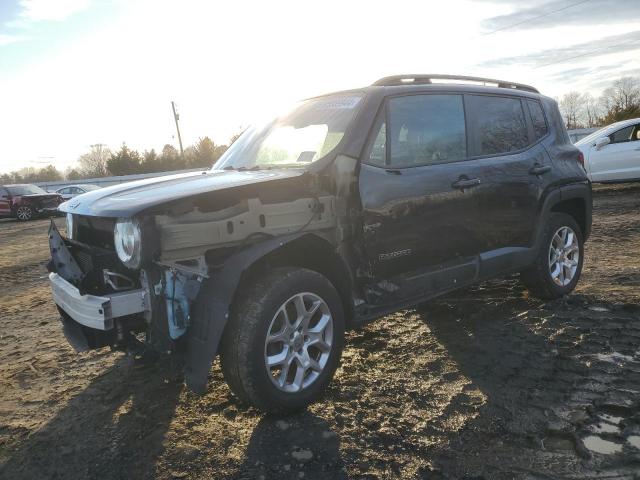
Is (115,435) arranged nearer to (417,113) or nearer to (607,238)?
(417,113)

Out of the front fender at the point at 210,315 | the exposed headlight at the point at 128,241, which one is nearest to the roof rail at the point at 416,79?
the front fender at the point at 210,315

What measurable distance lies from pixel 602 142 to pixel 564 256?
8.64 m

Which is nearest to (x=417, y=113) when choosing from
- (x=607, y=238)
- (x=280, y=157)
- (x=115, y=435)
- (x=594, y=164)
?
(x=280, y=157)

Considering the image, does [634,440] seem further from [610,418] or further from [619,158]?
[619,158]

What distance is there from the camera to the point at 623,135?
11.8 m

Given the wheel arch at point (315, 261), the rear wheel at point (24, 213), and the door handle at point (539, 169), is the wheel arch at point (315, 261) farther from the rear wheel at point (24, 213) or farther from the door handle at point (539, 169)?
the rear wheel at point (24, 213)

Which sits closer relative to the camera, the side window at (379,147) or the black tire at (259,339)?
the black tire at (259,339)

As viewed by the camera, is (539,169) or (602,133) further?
(602,133)

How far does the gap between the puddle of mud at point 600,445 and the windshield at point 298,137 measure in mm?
2175

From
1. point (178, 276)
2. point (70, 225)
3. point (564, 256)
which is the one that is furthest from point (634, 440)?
point (70, 225)

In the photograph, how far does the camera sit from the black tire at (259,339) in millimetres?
2641

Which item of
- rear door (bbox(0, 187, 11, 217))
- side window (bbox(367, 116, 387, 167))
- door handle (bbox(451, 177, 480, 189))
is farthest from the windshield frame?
rear door (bbox(0, 187, 11, 217))

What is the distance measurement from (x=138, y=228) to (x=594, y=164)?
1228cm

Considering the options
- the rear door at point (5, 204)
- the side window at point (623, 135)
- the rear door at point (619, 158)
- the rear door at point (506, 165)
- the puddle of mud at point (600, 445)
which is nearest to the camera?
the puddle of mud at point (600, 445)
